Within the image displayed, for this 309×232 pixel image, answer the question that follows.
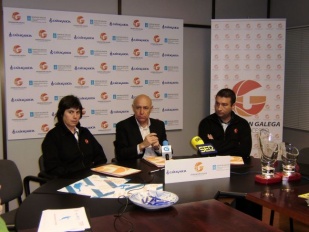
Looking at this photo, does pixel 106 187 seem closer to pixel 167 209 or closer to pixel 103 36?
pixel 167 209

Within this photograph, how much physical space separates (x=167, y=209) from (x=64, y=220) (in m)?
0.47

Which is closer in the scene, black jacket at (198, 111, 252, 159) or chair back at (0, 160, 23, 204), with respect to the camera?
chair back at (0, 160, 23, 204)

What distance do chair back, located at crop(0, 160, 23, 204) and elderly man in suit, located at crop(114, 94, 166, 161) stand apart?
87 centimetres

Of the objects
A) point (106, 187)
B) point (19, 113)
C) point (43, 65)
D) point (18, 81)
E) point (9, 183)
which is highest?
point (43, 65)

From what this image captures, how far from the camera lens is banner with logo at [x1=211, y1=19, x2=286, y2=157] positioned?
454cm

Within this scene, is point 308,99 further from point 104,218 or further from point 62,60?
point 104,218

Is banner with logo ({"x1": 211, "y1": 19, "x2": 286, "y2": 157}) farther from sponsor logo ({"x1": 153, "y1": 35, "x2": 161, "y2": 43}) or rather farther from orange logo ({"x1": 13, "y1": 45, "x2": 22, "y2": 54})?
orange logo ({"x1": 13, "y1": 45, "x2": 22, "y2": 54})

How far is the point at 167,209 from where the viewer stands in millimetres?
1603

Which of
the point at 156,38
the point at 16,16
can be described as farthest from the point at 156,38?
the point at 16,16

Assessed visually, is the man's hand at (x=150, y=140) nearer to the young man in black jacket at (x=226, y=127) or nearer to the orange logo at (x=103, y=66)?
the young man in black jacket at (x=226, y=127)

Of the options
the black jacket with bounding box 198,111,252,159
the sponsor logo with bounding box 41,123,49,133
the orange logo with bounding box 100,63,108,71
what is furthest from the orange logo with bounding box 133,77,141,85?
the black jacket with bounding box 198,111,252,159

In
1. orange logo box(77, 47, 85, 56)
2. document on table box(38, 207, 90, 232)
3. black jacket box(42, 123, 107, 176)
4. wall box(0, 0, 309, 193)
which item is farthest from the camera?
wall box(0, 0, 309, 193)

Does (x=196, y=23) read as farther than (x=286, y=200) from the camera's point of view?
Yes

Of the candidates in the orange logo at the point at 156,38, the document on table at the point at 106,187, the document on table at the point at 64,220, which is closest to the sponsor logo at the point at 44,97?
the orange logo at the point at 156,38
